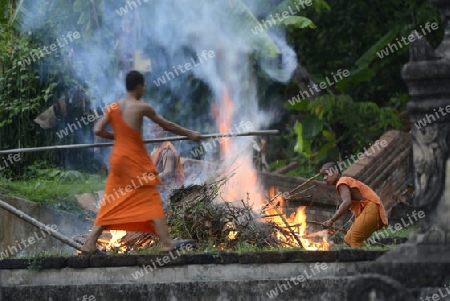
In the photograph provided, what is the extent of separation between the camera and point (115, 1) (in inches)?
691

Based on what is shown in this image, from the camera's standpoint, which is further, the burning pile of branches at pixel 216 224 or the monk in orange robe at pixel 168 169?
the monk in orange robe at pixel 168 169

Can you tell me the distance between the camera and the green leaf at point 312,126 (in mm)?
18266

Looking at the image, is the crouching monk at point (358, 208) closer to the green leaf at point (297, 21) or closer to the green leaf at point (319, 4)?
the green leaf at point (297, 21)

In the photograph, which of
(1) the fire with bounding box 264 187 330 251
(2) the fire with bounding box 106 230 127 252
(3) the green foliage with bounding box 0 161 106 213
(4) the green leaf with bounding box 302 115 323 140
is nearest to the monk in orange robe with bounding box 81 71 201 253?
(2) the fire with bounding box 106 230 127 252

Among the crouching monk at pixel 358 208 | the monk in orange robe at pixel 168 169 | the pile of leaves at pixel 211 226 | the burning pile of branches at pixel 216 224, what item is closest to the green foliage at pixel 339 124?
the monk in orange robe at pixel 168 169

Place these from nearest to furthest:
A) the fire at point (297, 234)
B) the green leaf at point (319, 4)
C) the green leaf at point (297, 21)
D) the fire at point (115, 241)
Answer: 1. the fire at point (297, 234)
2. the fire at point (115, 241)
3. the green leaf at point (297, 21)
4. the green leaf at point (319, 4)

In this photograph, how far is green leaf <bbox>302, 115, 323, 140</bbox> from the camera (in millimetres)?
18266

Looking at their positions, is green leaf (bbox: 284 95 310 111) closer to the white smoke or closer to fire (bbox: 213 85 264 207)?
the white smoke

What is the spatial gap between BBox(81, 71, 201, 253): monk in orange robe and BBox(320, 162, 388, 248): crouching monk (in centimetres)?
288

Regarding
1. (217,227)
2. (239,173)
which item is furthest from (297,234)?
(239,173)

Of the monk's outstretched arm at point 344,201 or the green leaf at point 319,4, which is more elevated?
the green leaf at point 319,4

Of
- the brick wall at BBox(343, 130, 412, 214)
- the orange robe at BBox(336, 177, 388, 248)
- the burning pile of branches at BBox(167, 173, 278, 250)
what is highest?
the burning pile of branches at BBox(167, 173, 278, 250)

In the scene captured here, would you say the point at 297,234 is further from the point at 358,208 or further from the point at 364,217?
the point at 358,208

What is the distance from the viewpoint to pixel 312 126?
60.2 feet
